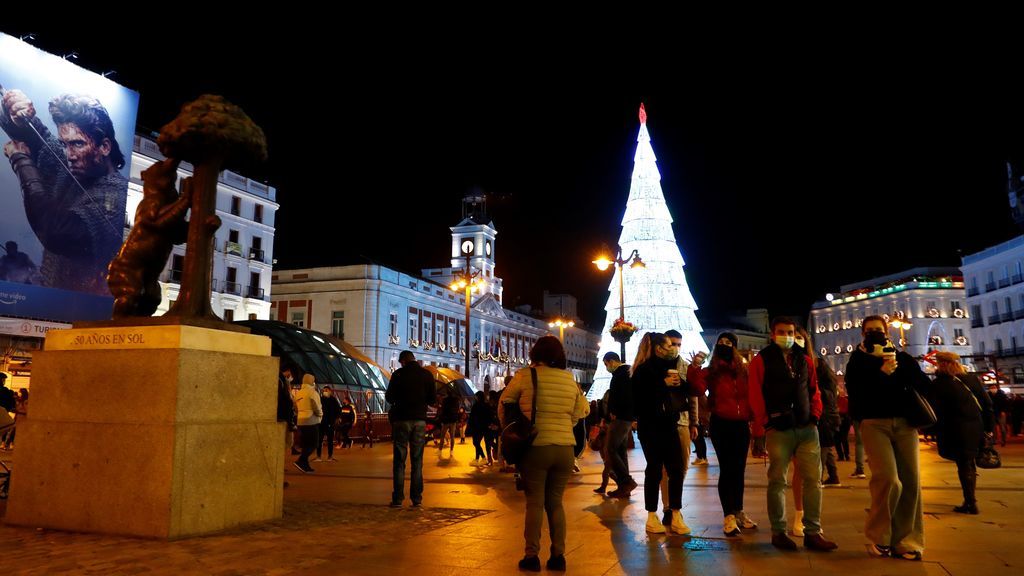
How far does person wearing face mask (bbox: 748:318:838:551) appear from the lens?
562 cm

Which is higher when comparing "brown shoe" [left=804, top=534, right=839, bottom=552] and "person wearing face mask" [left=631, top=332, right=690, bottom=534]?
"person wearing face mask" [left=631, top=332, right=690, bottom=534]

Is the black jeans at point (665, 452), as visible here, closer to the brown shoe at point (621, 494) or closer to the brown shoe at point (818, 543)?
the brown shoe at point (818, 543)

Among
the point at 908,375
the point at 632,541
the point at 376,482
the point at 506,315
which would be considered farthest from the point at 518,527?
the point at 506,315

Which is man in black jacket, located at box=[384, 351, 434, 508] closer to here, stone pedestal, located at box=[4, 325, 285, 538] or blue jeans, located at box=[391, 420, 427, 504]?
blue jeans, located at box=[391, 420, 427, 504]

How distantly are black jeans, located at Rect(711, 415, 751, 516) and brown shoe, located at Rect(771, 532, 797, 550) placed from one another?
0.65m

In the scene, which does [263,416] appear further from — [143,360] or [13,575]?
[13,575]

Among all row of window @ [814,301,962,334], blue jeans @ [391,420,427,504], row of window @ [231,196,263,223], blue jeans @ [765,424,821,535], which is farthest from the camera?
row of window @ [814,301,962,334]

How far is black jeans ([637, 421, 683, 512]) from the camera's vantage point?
6.47 metres

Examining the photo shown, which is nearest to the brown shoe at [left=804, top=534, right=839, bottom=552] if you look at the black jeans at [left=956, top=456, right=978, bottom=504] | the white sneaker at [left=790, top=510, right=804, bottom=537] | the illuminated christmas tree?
the white sneaker at [left=790, top=510, right=804, bottom=537]

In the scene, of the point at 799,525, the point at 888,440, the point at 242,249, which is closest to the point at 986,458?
the point at 799,525

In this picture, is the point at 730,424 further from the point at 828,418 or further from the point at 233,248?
the point at 233,248

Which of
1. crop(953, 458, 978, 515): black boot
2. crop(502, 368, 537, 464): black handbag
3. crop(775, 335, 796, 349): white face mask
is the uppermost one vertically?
crop(775, 335, 796, 349): white face mask

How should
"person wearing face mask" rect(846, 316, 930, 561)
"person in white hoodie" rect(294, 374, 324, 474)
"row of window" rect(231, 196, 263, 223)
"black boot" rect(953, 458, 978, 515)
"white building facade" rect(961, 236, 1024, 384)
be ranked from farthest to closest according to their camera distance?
"white building facade" rect(961, 236, 1024, 384), "row of window" rect(231, 196, 263, 223), "person in white hoodie" rect(294, 374, 324, 474), "black boot" rect(953, 458, 978, 515), "person wearing face mask" rect(846, 316, 930, 561)

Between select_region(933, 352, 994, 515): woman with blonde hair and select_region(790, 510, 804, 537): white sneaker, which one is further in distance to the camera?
select_region(933, 352, 994, 515): woman with blonde hair
